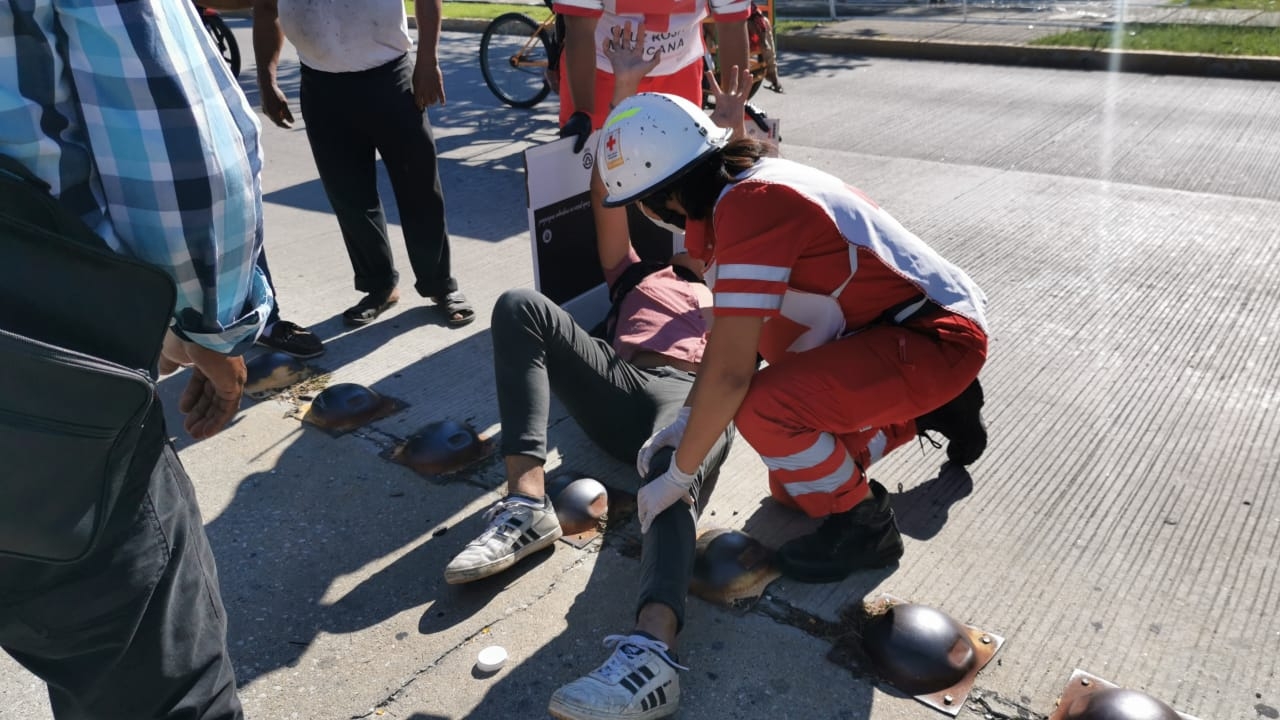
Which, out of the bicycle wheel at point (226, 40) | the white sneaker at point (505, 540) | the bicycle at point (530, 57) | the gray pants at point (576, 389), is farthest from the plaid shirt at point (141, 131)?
the bicycle wheel at point (226, 40)

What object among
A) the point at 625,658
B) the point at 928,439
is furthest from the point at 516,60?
the point at 625,658

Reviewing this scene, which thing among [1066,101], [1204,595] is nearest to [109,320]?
[1204,595]

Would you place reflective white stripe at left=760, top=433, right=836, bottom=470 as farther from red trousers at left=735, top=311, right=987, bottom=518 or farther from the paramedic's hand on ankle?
the paramedic's hand on ankle

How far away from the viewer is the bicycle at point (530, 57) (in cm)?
781

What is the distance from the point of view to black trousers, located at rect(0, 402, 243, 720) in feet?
4.95

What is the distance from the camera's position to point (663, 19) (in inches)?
160

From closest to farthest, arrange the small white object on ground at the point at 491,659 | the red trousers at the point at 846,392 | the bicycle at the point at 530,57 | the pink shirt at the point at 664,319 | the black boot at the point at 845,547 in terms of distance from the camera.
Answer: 1. the small white object on ground at the point at 491,659
2. the red trousers at the point at 846,392
3. the black boot at the point at 845,547
4. the pink shirt at the point at 664,319
5. the bicycle at the point at 530,57

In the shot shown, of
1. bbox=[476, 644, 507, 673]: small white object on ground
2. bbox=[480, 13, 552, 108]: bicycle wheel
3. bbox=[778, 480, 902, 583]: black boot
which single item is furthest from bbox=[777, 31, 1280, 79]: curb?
bbox=[476, 644, 507, 673]: small white object on ground

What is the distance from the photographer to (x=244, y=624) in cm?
277

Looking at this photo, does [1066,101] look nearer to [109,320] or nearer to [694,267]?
[694,267]

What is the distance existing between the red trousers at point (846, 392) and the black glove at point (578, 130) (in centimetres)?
166

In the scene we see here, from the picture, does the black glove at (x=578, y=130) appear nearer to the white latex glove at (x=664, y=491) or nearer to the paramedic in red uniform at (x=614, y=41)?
the paramedic in red uniform at (x=614, y=41)

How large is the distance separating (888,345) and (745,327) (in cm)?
50

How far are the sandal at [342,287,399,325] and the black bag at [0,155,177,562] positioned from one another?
3226 mm
